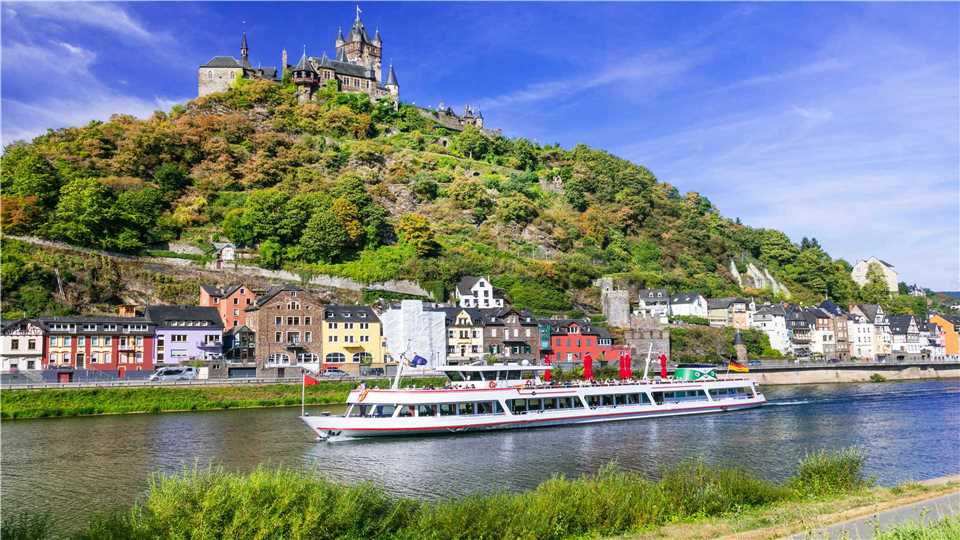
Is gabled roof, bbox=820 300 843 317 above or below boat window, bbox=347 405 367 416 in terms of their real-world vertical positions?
above

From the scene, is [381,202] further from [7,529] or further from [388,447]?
[7,529]

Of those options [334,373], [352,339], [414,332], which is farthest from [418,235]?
[334,373]

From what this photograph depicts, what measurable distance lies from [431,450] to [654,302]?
209 feet

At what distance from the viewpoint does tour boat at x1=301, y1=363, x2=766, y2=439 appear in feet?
139

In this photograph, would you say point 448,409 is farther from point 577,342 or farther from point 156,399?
point 577,342

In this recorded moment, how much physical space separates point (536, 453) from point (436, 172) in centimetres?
7916

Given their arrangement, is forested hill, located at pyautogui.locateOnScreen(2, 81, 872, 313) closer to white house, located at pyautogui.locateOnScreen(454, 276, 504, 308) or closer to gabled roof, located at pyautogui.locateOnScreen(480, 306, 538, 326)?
white house, located at pyautogui.locateOnScreen(454, 276, 504, 308)

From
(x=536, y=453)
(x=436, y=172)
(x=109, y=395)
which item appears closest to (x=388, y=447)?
(x=536, y=453)

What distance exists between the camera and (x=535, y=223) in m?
106

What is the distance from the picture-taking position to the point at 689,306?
9888 centimetres

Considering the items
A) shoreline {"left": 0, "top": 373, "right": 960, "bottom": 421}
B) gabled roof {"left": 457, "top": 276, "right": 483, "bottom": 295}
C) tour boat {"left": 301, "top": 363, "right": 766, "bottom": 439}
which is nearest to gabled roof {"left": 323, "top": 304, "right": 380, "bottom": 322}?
shoreline {"left": 0, "top": 373, "right": 960, "bottom": 421}

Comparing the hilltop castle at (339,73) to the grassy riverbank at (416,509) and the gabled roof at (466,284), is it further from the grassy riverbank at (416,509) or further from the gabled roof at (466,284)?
the grassy riverbank at (416,509)

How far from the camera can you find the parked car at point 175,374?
5581cm

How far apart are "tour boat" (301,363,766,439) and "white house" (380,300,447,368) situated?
2178cm
